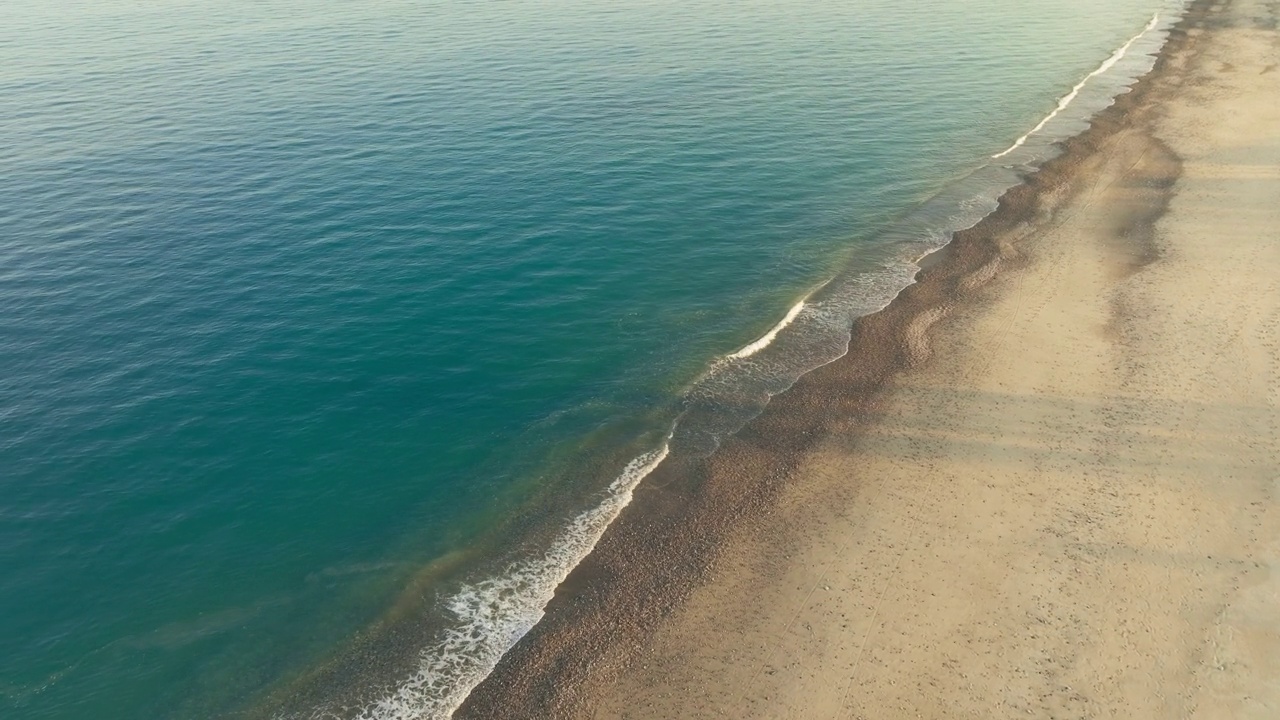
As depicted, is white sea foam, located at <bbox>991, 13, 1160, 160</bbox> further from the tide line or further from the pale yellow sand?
the tide line

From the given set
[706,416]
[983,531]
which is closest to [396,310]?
[706,416]

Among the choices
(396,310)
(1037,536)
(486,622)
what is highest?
(396,310)

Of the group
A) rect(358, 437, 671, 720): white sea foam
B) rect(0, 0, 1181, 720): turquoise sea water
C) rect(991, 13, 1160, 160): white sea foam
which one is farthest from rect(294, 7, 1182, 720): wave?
rect(991, 13, 1160, 160): white sea foam

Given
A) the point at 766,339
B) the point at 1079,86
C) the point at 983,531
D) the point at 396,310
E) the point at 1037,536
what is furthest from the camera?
the point at 1079,86

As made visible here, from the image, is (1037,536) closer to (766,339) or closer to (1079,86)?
(766,339)

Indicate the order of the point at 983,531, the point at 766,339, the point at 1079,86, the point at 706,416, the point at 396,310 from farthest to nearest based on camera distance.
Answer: the point at 1079,86 < the point at 396,310 < the point at 766,339 < the point at 706,416 < the point at 983,531

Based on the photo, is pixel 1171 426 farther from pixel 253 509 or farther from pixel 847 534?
pixel 253 509

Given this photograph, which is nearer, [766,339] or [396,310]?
[766,339]
